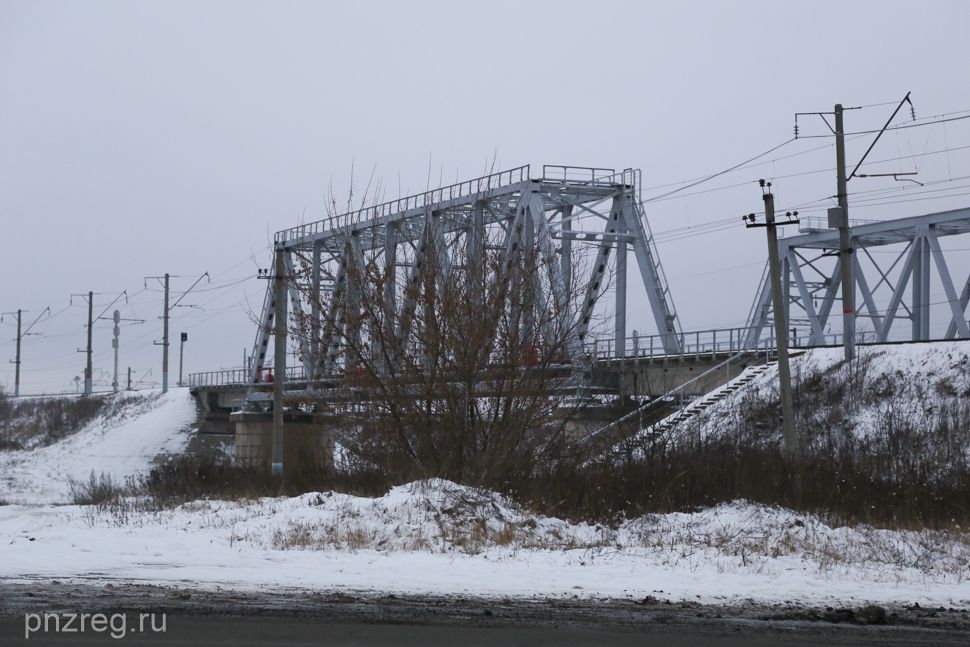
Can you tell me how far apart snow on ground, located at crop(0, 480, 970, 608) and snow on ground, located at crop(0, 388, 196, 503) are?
33562 millimetres

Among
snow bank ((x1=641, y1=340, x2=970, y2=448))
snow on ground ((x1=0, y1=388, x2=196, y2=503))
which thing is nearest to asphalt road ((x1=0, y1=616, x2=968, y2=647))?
snow bank ((x1=641, y1=340, x2=970, y2=448))

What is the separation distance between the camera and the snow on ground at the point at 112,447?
52.3 metres

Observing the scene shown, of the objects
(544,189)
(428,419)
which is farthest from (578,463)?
(544,189)

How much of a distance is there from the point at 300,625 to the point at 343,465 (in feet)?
46.0

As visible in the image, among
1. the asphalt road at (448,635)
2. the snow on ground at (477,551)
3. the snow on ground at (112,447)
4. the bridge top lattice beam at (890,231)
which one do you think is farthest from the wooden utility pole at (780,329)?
the snow on ground at (112,447)

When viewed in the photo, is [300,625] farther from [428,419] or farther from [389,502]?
[428,419]

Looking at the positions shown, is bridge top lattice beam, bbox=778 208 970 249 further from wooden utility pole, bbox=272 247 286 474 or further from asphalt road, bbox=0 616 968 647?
asphalt road, bbox=0 616 968 647

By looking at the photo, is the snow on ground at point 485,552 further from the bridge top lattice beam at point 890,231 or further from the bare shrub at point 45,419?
the bare shrub at point 45,419

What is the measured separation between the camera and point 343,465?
949 inches

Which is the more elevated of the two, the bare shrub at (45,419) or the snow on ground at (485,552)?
the bare shrub at (45,419)

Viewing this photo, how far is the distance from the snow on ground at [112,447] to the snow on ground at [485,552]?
33562mm

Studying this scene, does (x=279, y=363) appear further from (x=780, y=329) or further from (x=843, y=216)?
(x=843, y=216)

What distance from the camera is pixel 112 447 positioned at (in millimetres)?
69250

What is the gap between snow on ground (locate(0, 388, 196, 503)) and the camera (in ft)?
172
